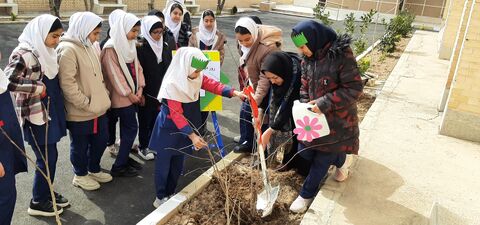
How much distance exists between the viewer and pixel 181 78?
287 centimetres

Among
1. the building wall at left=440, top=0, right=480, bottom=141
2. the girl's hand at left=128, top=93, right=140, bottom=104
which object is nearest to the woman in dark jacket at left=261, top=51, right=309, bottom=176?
the girl's hand at left=128, top=93, right=140, bottom=104

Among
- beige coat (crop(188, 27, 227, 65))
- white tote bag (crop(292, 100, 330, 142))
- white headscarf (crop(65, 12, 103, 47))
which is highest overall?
white headscarf (crop(65, 12, 103, 47))

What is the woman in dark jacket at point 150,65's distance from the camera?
3742 mm

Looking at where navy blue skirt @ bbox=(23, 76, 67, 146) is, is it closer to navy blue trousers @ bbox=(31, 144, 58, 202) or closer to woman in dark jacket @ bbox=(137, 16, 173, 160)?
navy blue trousers @ bbox=(31, 144, 58, 202)

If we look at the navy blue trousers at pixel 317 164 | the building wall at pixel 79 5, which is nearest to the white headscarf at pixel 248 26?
the navy blue trousers at pixel 317 164

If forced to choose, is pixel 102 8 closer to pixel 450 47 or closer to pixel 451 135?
pixel 450 47

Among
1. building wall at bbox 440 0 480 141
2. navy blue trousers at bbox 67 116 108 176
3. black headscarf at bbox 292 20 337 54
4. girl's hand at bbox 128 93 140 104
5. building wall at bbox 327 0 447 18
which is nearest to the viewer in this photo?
black headscarf at bbox 292 20 337 54

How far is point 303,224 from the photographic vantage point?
271 centimetres

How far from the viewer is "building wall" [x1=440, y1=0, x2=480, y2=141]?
14.4 feet

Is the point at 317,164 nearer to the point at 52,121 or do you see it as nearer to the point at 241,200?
the point at 241,200

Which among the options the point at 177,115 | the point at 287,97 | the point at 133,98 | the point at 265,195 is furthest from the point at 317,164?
the point at 133,98

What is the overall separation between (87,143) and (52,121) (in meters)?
0.50

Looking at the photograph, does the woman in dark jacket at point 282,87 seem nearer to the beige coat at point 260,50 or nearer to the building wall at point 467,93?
the beige coat at point 260,50

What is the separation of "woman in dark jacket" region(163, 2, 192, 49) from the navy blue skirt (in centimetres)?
198
